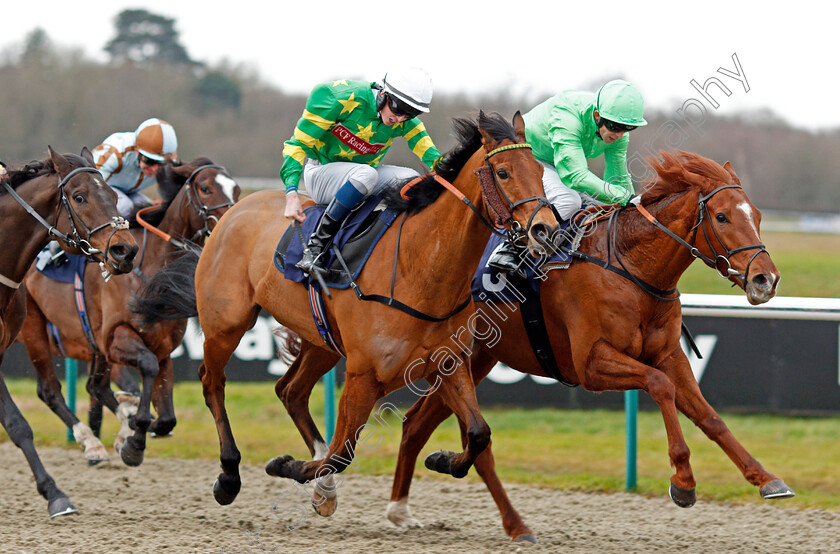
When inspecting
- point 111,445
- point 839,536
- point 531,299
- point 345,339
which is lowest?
point 111,445

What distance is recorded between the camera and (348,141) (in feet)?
15.8

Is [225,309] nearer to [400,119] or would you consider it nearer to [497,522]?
[400,119]

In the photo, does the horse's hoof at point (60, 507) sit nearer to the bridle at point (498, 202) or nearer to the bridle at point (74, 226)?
the bridle at point (74, 226)

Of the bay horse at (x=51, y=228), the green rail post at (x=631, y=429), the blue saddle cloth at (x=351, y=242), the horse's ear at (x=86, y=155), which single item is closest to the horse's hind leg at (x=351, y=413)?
the blue saddle cloth at (x=351, y=242)

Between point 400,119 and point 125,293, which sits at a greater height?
point 400,119

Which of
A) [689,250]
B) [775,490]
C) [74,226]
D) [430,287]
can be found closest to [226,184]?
[74,226]

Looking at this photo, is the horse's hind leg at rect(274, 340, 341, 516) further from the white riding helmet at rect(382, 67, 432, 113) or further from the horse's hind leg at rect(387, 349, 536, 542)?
the white riding helmet at rect(382, 67, 432, 113)

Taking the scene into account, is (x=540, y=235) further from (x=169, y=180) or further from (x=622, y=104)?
(x=169, y=180)

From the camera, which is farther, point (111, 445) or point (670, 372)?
point (111, 445)

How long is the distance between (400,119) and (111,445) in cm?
444

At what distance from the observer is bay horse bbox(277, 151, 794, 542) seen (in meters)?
4.21

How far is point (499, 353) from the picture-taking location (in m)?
5.07

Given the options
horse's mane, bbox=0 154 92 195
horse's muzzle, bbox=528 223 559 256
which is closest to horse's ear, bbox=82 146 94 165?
horse's mane, bbox=0 154 92 195

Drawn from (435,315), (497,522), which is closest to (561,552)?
(497,522)
